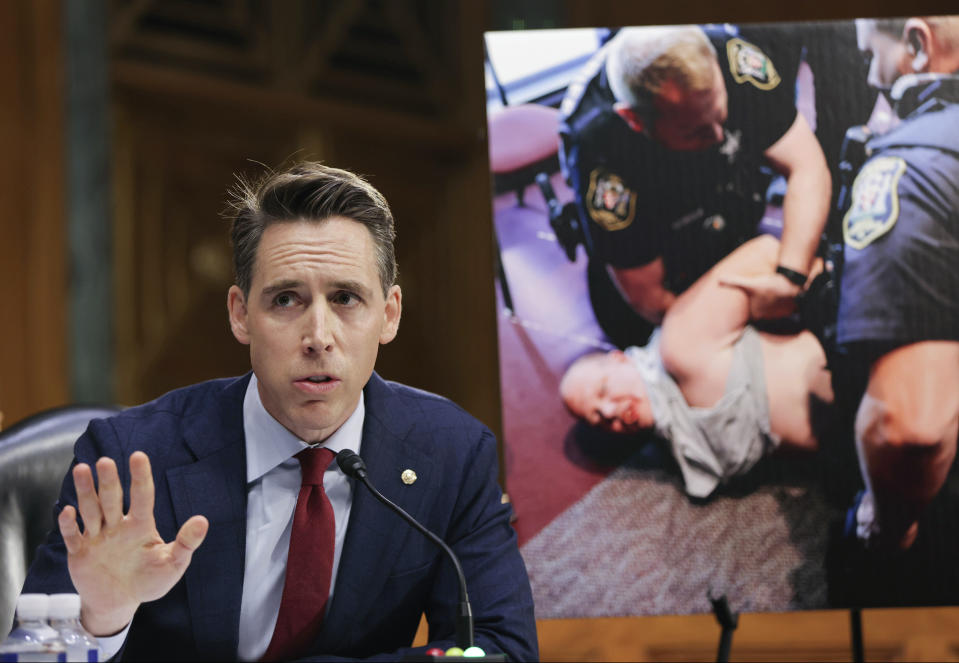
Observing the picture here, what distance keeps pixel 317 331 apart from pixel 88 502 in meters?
0.40

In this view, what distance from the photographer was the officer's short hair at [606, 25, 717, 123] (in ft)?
6.31

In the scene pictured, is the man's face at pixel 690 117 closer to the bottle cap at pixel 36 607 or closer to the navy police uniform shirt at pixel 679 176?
the navy police uniform shirt at pixel 679 176

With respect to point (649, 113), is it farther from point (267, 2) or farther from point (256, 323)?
point (267, 2)

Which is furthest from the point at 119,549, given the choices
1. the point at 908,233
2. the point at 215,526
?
the point at 908,233

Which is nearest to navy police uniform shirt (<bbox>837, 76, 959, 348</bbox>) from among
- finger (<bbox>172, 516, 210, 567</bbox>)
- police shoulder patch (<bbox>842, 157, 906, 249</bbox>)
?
police shoulder patch (<bbox>842, 157, 906, 249</bbox>)

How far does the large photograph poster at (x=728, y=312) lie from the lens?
72.7 inches

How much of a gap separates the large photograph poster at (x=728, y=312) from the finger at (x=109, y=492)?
2.82ft

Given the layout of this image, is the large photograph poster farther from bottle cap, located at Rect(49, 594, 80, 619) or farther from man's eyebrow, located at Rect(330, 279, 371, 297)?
bottle cap, located at Rect(49, 594, 80, 619)

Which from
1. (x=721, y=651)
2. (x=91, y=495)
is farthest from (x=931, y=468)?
(x=91, y=495)

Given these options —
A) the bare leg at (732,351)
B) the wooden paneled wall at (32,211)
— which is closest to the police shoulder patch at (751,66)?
the bare leg at (732,351)

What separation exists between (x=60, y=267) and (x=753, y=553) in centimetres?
228

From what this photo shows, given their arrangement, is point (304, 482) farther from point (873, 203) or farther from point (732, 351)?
point (873, 203)

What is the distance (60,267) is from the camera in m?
3.29

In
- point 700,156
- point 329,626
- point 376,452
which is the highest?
point 700,156
